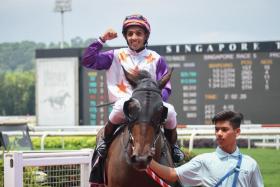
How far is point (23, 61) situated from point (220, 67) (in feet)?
506

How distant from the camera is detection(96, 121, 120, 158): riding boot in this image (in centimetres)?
512

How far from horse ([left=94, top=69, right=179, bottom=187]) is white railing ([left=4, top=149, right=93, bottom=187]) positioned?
131 cm

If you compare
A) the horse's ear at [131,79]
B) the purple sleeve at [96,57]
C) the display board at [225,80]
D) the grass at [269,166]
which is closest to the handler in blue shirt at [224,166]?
the horse's ear at [131,79]

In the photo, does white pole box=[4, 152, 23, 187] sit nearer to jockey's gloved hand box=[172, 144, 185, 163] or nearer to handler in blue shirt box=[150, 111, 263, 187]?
jockey's gloved hand box=[172, 144, 185, 163]

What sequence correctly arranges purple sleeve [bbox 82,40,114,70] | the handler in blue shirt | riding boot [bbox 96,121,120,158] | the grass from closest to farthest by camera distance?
the handler in blue shirt, riding boot [bbox 96,121,120,158], purple sleeve [bbox 82,40,114,70], the grass

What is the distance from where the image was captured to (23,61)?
6644 inches

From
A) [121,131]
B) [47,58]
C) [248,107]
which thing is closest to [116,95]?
[121,131]

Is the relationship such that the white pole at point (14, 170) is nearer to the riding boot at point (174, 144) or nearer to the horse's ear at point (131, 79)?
the riding boot at point (174, 144)

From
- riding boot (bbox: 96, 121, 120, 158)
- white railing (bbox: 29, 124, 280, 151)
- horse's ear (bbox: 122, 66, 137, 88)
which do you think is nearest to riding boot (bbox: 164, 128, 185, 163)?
riding boot (bbox: 96, 121, 120, 158)

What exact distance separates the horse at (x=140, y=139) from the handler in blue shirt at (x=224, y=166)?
35cm

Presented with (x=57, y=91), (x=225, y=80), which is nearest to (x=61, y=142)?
(x=57, y=91)

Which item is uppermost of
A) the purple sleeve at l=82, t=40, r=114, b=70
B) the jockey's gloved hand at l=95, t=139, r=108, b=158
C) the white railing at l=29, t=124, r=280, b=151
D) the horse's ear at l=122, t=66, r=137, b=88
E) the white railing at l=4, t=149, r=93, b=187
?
the purple sleeve at l=82, t=40, r=114, b=70

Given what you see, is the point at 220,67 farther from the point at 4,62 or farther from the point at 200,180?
the point at 4,62

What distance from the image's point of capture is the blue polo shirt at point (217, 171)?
383 centimetres
